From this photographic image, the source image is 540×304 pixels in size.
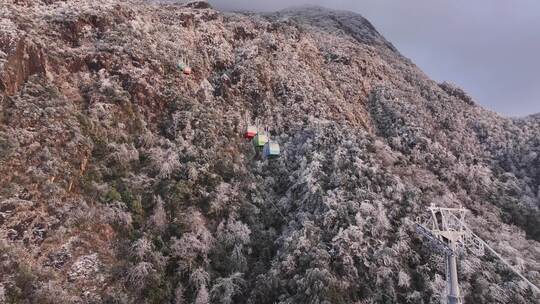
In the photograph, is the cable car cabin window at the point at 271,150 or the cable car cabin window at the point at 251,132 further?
the cable car cabin window at the point at 251,132

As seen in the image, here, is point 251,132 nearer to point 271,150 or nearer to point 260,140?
point 260,140

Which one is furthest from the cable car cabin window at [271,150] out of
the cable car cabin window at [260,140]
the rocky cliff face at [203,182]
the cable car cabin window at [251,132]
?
the cable car cabin window at [251,132]

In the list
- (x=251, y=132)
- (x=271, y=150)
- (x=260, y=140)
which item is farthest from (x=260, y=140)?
(x=271, y=150)

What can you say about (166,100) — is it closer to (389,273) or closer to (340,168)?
(340,168)

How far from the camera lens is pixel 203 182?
36562 millimetres

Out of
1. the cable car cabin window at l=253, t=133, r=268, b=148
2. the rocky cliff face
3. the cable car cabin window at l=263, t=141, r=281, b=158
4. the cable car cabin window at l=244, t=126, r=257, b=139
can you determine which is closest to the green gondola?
the cable car cabin window at l=253, t=133, r=268, b=148

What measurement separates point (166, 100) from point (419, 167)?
3134 cm

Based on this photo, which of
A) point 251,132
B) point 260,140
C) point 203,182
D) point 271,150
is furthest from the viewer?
point 251,132

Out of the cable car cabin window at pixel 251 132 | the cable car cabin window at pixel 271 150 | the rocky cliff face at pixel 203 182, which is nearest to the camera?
the rocky cliff face at pixel 203 182

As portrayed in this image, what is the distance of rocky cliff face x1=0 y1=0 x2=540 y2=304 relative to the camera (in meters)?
27.9

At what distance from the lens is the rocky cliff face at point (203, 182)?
91.6ft

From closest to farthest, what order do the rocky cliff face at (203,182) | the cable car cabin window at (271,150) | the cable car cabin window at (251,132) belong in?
the rocky cliff face at (203,182)
the cable car cabin window at (271,150)
the cable car cabin window at (251,132)

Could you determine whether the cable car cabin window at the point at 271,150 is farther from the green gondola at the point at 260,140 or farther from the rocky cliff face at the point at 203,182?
the rocky cliff face at the point at 203,182

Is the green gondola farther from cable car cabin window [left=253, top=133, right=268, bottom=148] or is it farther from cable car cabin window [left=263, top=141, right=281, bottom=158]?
cable car cabin window [left=263, top=141, right=281, bottom=158]
